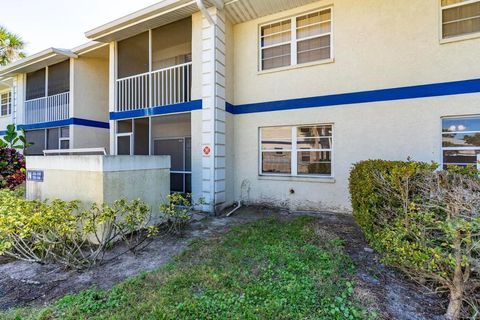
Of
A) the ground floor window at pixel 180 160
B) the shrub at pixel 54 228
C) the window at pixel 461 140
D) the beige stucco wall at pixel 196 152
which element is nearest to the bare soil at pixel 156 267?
the shrub at pixel 54 228

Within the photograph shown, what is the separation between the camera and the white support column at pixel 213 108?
7.17 m

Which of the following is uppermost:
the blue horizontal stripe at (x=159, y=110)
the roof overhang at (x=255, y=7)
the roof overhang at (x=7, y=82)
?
the roof overhang at (x=255, y=7)

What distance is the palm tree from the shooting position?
15211mm

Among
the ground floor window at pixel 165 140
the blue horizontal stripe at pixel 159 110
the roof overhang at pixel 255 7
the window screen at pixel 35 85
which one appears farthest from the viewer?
the window screen at pixel 35 85

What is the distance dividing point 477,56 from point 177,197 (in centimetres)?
756

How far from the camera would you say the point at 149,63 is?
28.4ft

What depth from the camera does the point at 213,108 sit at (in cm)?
715

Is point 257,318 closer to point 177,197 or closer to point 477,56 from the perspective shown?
point 177,197

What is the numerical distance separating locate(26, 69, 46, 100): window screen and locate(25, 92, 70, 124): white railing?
1.00 feet

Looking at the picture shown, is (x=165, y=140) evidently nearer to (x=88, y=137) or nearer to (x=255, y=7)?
(x=255, y=7)

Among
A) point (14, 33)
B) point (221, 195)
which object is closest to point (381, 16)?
point (221, 195)

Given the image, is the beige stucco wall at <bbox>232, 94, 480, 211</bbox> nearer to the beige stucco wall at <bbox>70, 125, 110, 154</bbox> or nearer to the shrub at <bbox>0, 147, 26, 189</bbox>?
the beige stucco wall at <bbox>70, 125, 110, 154</bbox>

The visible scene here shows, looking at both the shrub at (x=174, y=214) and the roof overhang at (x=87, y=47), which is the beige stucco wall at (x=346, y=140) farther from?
the roof overhang at (x=87, y=47)

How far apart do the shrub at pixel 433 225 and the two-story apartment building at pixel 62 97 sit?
11588mm
